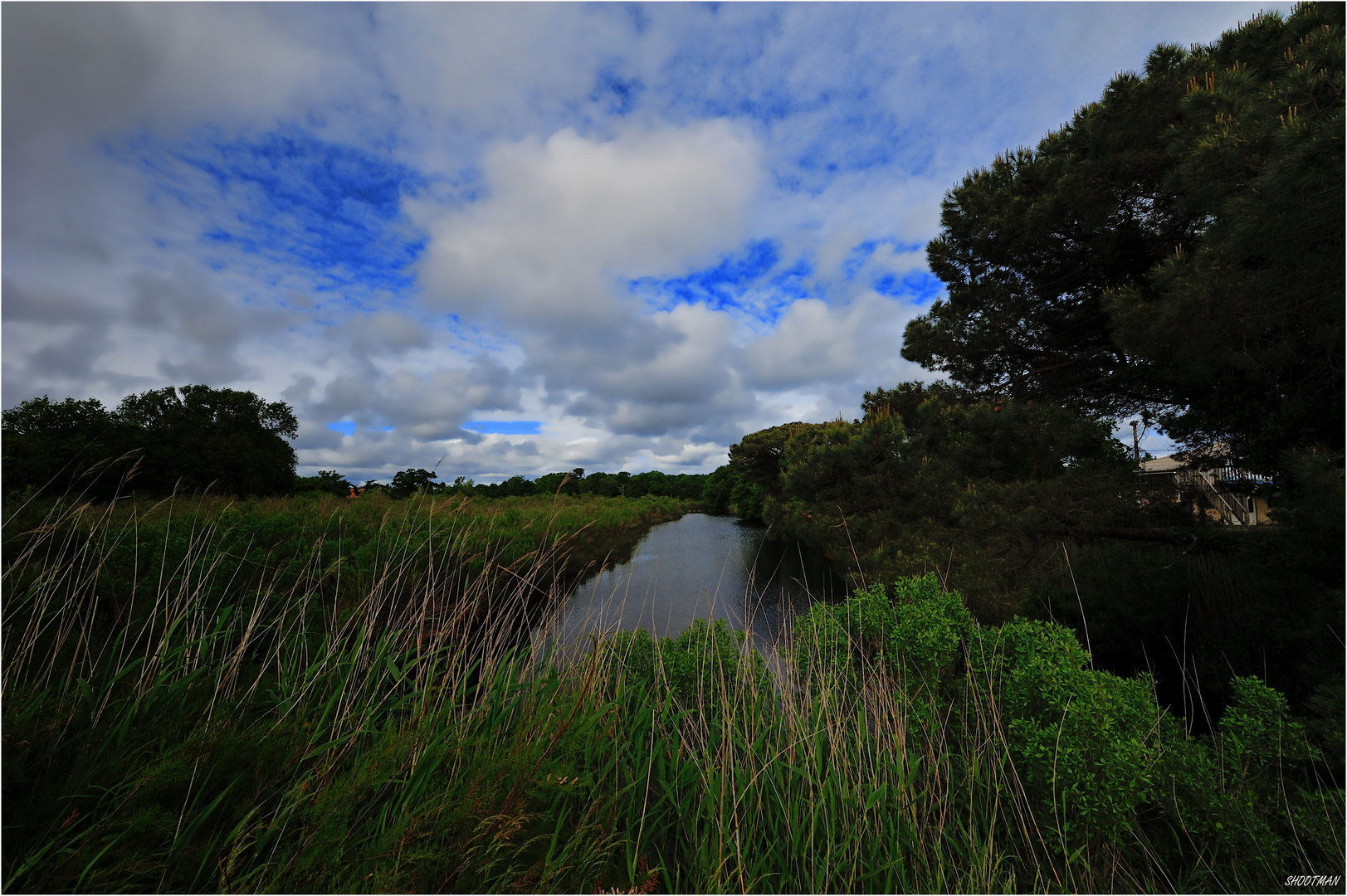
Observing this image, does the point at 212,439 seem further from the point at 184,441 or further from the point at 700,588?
the point at 700,588

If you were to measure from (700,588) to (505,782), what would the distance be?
6.02 metres

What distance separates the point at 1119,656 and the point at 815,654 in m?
5.39

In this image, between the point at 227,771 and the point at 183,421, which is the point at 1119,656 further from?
the point at 183,421

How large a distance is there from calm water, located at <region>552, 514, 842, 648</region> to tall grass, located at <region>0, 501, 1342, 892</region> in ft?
2.65

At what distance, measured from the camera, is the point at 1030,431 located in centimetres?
638

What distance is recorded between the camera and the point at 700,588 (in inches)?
306

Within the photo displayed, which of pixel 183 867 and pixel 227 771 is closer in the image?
pixel 183 867

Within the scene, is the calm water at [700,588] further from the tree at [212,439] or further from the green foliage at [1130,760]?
the tree at [212,439]

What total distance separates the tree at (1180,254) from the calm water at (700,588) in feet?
12.9

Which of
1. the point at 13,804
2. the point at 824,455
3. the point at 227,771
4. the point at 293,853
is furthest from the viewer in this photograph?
the point at 824,455

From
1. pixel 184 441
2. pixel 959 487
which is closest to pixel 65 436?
pixel 184 441

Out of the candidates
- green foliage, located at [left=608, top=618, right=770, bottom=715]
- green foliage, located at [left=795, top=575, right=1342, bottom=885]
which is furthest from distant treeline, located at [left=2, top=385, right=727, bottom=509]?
green foliage, located at [left=795, top=575, right=1342, bottom=885]

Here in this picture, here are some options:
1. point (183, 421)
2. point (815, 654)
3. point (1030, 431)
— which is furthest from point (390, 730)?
point (183, 421)

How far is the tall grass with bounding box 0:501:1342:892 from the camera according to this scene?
1.51 metres
